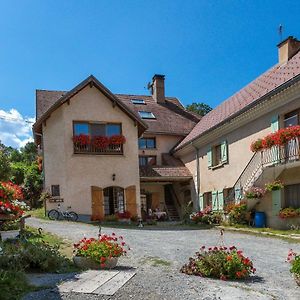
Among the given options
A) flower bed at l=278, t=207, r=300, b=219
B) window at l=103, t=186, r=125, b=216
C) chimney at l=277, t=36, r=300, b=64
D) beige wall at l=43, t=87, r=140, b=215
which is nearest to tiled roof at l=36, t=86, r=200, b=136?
beige wall at l=43, t=87, r=140, b=215

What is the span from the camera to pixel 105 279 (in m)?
6.32

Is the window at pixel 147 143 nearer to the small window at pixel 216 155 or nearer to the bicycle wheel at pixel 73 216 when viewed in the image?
the small window at pixel 216 155

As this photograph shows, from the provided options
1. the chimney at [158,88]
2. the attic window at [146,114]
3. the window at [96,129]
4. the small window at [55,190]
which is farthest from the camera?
the chimney at [158,88]

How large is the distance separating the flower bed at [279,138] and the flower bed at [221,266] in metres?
8.62

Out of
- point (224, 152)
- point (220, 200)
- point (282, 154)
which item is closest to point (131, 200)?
point (220, 200)

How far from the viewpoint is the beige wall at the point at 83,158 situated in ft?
69.5

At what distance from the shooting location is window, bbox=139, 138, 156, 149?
92.0ft

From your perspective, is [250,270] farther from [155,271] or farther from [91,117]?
[91,117]

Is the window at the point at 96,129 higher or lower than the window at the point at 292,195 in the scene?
higher

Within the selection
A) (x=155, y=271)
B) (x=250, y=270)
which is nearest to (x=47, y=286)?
(x=155, y=271)

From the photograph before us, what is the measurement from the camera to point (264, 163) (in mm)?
16953

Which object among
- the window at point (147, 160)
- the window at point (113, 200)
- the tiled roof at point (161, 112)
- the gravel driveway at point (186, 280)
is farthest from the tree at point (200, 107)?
the gravel driveway at point (186, 280)

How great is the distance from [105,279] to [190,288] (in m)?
1.39

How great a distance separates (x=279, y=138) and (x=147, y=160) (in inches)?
555
